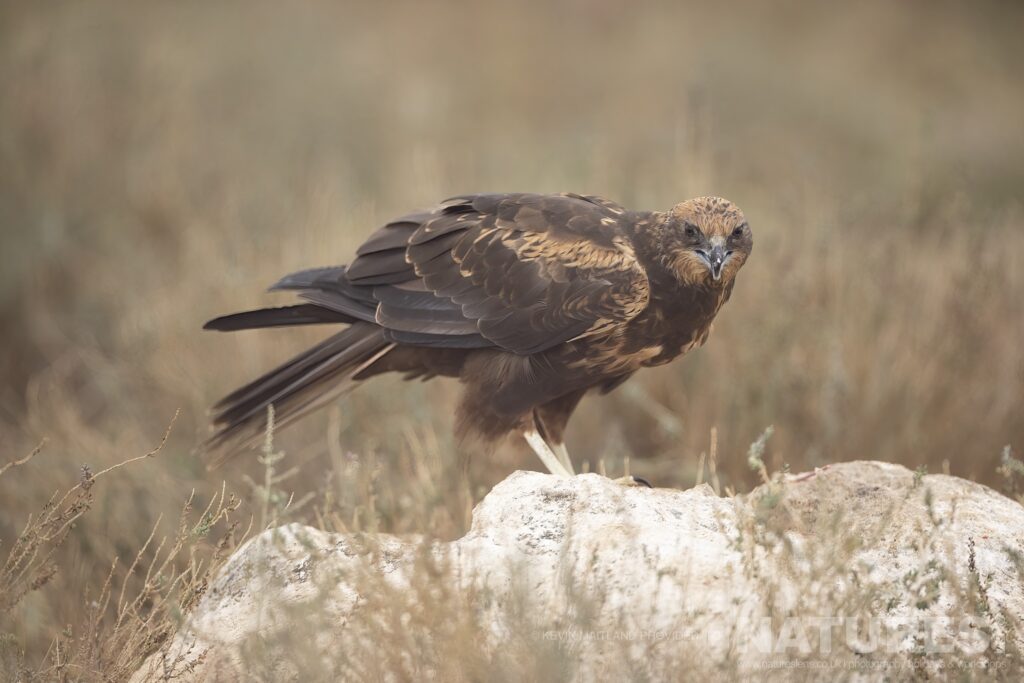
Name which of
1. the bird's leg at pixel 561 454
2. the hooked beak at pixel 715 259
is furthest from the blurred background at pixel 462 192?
the hooked beak at pixel 715 259

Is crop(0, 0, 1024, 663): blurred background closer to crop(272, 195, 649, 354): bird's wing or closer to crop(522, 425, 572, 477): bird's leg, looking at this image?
crop(522, 425, 572, 477): bird's leg

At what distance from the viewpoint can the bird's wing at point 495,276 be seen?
402cm

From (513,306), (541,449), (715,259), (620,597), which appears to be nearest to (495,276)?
(513,306)

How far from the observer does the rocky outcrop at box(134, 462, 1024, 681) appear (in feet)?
8.38

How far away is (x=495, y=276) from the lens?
4.32m

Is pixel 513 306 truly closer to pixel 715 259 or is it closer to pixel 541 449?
pixel 541 449

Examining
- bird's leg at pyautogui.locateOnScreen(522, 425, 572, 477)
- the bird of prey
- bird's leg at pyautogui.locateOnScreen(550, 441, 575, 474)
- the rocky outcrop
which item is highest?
the bird of prey

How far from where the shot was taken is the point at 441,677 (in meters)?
2.55

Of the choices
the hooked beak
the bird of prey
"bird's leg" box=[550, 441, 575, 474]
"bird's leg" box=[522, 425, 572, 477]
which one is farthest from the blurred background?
the hooked beak

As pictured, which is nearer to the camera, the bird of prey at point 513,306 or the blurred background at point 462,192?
the bird of prey at point 513,306

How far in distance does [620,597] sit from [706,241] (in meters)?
1.52

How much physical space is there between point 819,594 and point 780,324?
3.30 m

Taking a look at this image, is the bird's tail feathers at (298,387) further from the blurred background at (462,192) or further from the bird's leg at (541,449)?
the bird's leg at (541,449)

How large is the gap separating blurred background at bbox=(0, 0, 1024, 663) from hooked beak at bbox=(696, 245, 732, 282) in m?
0.59
